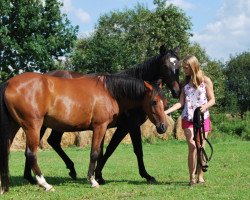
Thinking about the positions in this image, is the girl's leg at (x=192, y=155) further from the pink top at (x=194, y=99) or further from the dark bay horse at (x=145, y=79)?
the dark bay horse at (x=145, y=79)

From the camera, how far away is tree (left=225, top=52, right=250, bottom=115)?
66438 millimetres

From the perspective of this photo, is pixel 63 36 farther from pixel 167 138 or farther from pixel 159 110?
pixel 159 110

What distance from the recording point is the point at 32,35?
28594 millimetres

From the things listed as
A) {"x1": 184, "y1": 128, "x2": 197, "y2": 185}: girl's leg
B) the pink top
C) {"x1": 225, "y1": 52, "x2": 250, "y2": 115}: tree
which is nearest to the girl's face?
the pink top

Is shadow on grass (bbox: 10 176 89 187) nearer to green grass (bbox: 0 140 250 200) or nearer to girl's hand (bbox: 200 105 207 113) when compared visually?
green grass (bbox: 0 140 250 200)

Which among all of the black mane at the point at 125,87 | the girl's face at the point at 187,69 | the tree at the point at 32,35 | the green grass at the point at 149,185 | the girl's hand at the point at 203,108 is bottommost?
the green grass at the point at 149,185

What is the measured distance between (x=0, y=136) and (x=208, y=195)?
11.1 feet

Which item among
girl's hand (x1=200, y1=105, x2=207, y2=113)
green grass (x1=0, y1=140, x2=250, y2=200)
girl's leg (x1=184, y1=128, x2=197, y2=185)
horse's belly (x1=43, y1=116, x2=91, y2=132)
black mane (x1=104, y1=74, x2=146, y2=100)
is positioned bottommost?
green grass (x1=0, y1=140, x2=250, y2=200)

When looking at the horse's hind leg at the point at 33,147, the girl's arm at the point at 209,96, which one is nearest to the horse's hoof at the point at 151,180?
the girl's arm at the point at 209,96

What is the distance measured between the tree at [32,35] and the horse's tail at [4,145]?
21.1m

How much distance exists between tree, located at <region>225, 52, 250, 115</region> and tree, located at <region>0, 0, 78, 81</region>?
41.3 m

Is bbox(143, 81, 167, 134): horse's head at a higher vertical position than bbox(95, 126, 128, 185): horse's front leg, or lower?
higher

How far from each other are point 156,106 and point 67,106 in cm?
152

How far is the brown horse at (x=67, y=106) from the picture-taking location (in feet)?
22.6
